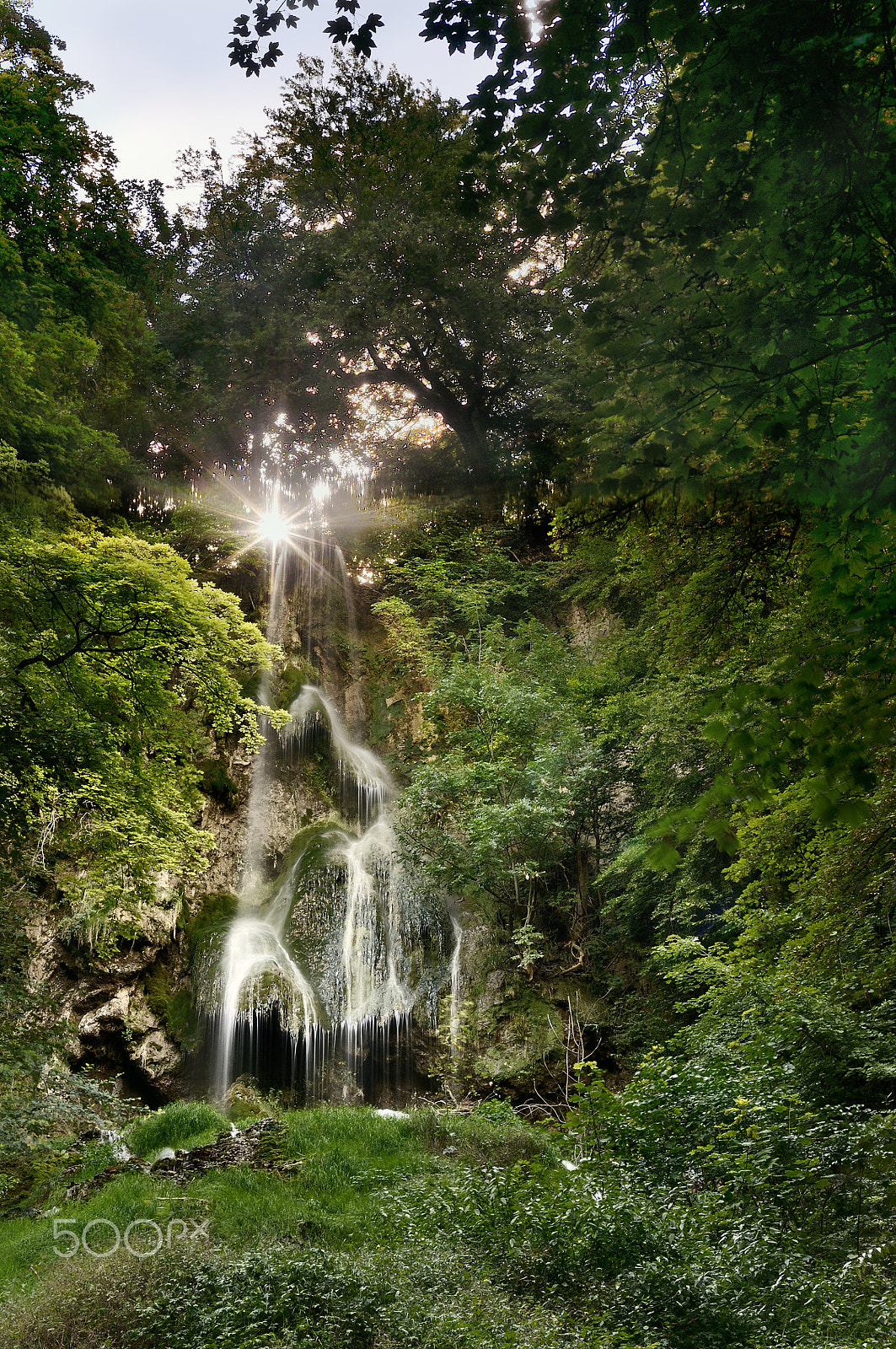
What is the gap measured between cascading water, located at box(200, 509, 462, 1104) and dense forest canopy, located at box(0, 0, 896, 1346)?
3.89 ft

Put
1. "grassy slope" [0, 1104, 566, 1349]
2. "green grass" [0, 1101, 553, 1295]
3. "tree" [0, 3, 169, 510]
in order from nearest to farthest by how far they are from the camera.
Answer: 1. "grassy slope" [0, 1104, 566, 1349]
2. "green grass" [0, 1101, 553, 1295]
3. "tree" [0, 3, 169, 510]

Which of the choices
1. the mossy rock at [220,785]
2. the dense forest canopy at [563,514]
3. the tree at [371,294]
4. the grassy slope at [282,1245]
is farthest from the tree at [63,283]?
the grassy slope at [282,1245]

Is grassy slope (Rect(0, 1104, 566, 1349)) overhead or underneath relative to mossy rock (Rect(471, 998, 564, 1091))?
underneath

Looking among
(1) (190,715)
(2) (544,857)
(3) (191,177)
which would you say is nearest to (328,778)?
(1) (190,715)

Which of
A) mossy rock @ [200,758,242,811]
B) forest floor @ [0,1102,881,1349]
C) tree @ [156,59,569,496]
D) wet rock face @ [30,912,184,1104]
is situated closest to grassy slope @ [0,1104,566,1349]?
forest floor @ [0,1102,881,1349]

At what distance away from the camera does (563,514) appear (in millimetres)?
3664

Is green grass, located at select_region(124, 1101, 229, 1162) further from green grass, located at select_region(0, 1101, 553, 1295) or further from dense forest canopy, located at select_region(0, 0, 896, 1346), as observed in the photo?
dense forest canopy, located at select_region(0, 0, 896, 1346)

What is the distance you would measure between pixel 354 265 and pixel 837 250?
10199mm

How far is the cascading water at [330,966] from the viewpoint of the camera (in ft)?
36.2

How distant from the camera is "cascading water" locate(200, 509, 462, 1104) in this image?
11.0 metres

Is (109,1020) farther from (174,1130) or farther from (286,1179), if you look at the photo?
(286,1179)

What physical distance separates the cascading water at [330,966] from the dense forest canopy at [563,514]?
3.89 feet

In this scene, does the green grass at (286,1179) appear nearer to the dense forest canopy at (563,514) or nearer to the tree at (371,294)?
the dense forest canopy at (563,514)

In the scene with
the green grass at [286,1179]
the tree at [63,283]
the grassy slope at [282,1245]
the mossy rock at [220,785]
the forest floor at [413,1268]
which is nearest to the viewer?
the forest floor at [413,1268]
